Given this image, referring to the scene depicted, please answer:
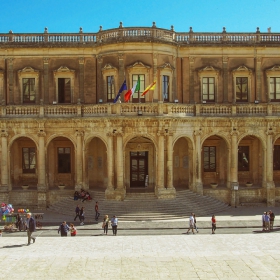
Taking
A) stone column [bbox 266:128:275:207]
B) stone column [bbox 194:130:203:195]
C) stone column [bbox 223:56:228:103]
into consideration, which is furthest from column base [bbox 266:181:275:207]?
stone column [bbox 223:56:228:103]

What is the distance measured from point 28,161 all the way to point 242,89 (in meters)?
20.3

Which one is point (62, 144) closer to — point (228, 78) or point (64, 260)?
point (228, 78)

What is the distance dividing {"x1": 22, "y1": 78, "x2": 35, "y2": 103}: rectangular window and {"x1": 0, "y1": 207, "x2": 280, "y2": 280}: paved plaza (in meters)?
13.5

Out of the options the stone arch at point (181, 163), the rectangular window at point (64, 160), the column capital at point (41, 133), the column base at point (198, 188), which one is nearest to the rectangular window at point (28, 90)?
the column capital at point (41, 133)

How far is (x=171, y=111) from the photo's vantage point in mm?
33531

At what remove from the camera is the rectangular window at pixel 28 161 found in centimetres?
3781

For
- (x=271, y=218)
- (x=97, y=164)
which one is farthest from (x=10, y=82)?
(x=271, y=218)

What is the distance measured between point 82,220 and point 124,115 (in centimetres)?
873

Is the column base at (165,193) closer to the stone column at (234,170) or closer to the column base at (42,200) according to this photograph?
the stone column at (234,170)

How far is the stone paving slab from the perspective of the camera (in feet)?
58.1

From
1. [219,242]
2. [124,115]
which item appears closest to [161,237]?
[219,242]

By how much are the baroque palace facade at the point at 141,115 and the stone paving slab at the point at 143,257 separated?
9579 mm

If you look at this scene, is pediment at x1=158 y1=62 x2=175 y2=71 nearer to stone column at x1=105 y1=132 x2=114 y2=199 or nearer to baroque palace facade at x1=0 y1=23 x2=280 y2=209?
baroque palace facade at x1=0 y1=23 x2=280 y2=209

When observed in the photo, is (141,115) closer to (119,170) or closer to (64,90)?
(119,170)
